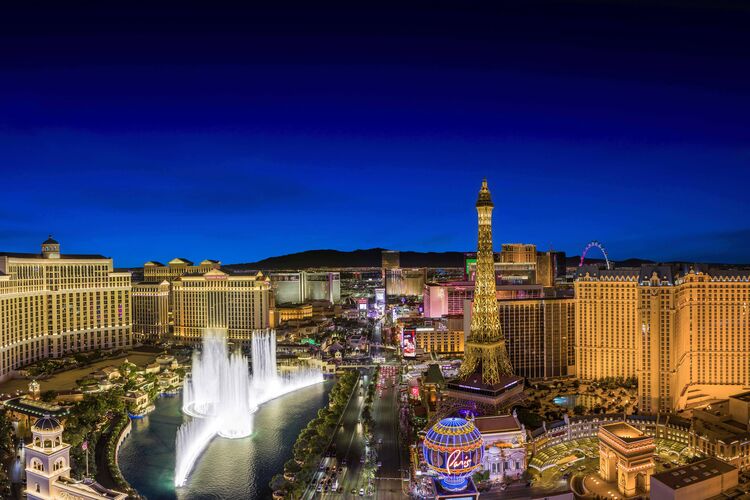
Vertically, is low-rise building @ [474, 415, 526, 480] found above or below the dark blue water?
above

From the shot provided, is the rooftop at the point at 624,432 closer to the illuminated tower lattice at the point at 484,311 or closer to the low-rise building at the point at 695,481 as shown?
the low-rise building at the point at 695,481

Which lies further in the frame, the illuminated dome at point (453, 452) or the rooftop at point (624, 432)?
the rooftop at point (624, 432)

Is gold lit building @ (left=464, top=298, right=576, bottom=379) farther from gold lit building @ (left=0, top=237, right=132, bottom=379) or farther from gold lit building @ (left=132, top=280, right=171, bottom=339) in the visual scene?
gold lit building @ (left=132, top=280, right=171, bottom=339)

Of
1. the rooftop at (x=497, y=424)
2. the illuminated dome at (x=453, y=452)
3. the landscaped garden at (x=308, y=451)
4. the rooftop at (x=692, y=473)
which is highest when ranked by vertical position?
the illuminated dome at (x=453, y=452)

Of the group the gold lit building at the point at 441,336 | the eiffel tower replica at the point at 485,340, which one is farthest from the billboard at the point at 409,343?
the eiffel tower replica at the point at 485,340

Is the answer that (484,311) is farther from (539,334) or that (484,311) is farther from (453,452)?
(453,452)

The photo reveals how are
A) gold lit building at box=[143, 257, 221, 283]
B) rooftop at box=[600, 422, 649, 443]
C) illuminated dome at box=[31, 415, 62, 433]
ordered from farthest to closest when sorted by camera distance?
gold lit building at box=[143, 257, 221, 283]
rooftop at box=[600, 422, 649, 443]
illuminated dome at box=[31, 415, 62, 433]

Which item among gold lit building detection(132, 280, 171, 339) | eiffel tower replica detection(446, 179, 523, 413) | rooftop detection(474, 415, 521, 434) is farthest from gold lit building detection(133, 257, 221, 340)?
rooftop detection(474, 415, 521, 434)

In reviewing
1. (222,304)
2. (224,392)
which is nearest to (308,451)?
(224,392)
